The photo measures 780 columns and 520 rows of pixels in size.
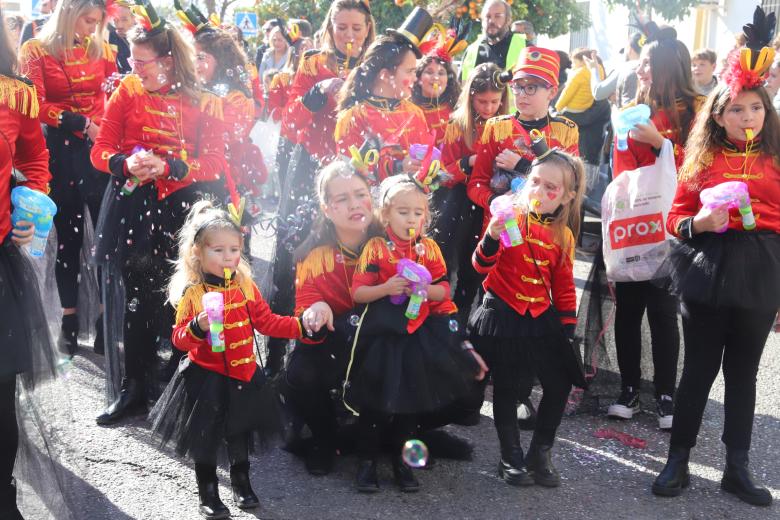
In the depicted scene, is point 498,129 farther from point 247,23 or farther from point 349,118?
point 247,23

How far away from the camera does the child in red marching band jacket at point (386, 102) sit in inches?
191

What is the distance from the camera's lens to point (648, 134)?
14.9ft

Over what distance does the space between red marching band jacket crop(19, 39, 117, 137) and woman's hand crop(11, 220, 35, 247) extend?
224 centimetres

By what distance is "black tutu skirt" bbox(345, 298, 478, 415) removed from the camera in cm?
382

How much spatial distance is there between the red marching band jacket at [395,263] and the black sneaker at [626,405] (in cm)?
134

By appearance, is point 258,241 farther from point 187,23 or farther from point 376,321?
point 376,321

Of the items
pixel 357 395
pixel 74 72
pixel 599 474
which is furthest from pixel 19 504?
pixel 74 72

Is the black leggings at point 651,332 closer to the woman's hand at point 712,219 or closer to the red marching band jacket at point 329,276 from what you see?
the woman's hand at point 712,219

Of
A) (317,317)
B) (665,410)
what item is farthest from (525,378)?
(665,410)

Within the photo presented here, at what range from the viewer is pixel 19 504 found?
3.40m

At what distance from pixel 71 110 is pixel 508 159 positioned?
9.13 ft

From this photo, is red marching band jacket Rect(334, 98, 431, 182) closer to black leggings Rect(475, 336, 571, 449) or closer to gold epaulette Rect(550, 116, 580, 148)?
gold epaulette Rect(550, 116, 580, 148)

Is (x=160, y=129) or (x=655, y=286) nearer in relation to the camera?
(x=160, y=129)

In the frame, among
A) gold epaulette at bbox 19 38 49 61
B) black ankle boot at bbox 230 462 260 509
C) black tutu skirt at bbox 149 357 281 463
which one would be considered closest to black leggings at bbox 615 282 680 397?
black tutu skirt at bbox 149 357 281 463
